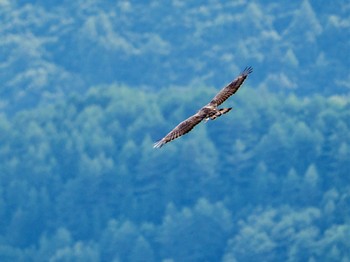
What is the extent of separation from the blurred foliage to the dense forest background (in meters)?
0.14

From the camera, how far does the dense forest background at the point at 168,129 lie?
113 meters

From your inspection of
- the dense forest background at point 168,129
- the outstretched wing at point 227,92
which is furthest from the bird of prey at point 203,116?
the dense forest background at point 168,129

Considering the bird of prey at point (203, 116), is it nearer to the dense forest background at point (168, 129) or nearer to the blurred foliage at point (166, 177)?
the dense forest background at point (168, 129)

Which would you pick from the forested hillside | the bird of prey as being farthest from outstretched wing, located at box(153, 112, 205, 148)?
the forested hillside

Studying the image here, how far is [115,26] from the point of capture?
147 m

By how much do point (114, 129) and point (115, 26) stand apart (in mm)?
22601

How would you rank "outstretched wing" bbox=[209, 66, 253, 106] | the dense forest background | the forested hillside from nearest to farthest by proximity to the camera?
"outstretched wing" bbox=[209, 66, 253, 106], the dense forest background, the forested hillside

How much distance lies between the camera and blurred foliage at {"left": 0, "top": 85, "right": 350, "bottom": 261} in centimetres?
11231

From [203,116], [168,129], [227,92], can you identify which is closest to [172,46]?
[168,129]

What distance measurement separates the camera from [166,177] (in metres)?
118

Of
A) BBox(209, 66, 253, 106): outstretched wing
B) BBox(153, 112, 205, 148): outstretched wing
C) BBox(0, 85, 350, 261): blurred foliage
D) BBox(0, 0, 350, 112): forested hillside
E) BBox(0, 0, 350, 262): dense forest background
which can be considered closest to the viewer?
BBox(153, 112, 205, 148): outstretched wing

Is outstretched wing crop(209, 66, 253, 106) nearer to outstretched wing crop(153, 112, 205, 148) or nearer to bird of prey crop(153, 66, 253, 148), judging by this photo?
bird of prey crop(153, 66, 253, 148)

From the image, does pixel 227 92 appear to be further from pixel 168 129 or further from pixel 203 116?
pixel 168 129

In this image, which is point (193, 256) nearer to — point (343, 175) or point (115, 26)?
point (343, 175)
